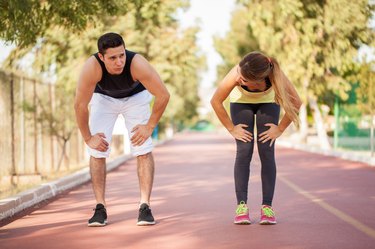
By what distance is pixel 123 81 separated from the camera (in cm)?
710

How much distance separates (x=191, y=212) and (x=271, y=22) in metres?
18.3

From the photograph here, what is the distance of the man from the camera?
22.7 ft

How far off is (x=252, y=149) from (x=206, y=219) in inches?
37.0

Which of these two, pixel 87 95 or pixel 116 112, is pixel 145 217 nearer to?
pixel 116 112

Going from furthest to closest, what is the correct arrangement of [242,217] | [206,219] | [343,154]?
1. [343,154]
2. [206,219]
3. [242,217]

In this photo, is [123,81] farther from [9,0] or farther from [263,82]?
[9,0]

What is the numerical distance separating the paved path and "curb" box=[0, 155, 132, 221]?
0.23 metres

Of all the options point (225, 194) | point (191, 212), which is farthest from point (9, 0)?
point (225, 194)

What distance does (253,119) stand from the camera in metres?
7.34

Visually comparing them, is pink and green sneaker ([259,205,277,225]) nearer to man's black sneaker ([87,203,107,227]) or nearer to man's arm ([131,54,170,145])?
man's arm ([131,54,170,145])

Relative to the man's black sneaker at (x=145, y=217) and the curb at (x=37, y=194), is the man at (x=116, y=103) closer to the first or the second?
the man's black sneaker at (x=145, y=217)

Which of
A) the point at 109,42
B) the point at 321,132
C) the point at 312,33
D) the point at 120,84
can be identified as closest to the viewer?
the point at 109,42

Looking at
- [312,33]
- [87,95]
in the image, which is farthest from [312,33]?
[87,95]

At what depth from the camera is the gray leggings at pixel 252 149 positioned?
24.0 ft
